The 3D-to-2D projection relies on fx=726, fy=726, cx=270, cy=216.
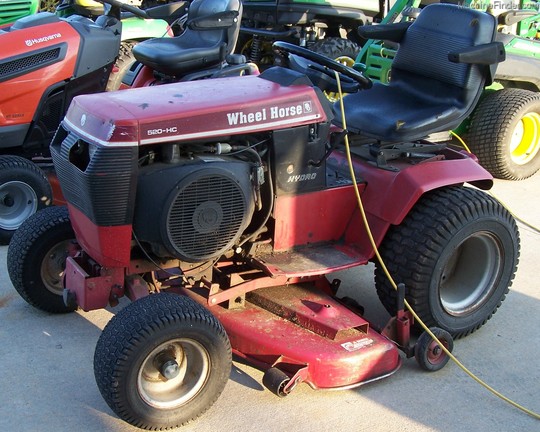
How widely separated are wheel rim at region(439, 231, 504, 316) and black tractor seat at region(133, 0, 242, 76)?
262 centimetres

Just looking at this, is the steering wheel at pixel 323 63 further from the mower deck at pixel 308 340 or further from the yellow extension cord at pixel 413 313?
the mower deck at pixel 308 340

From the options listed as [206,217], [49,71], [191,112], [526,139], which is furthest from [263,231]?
[526,139]

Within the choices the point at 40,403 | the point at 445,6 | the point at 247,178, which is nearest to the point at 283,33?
the point at 445,6

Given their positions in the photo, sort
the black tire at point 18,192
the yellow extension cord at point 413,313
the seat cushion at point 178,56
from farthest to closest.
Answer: the seat cushion at point 178,56 < the black tire at point 18,192 < the yellow extension cord at point 413,313

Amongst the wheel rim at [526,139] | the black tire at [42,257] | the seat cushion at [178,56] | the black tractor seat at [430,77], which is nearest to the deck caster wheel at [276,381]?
the black tire at [42,257]

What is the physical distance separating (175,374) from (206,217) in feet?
1.99

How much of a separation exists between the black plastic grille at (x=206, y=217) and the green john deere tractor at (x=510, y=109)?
3.42m

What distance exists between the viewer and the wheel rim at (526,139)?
5918 millimetres

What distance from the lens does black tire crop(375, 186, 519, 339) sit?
3.22 meters

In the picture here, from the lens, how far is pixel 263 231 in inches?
125

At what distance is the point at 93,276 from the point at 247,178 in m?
0.77

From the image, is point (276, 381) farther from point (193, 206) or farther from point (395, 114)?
point (395, 114)

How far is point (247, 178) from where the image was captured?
114 inches

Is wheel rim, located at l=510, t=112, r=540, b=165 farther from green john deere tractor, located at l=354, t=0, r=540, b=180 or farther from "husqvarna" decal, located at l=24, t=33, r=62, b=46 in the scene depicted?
"husqvarna" decal, located at l=24, t=33, r=62, b=46
